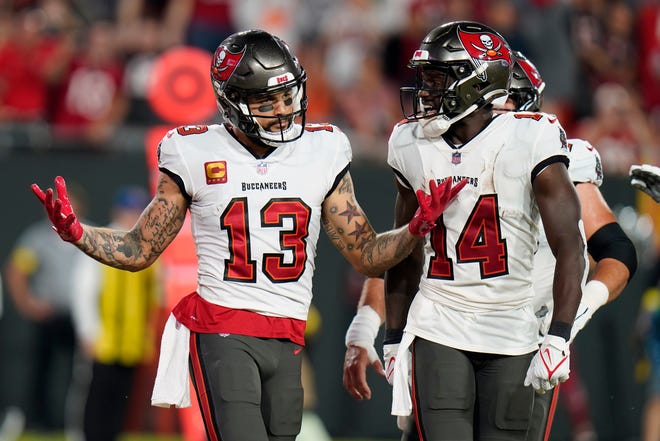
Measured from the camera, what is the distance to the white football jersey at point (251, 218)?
4754 millimetres

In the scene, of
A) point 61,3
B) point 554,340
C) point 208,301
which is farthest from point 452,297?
point 61,3

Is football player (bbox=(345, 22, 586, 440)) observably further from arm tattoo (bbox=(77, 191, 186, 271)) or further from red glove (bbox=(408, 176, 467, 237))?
arm tattoo (bbox=(77, 191, 186, 271))

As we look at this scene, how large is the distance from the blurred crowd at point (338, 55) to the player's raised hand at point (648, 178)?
16.8 ft

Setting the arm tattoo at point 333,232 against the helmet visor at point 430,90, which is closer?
the helmet visor at point 430,90

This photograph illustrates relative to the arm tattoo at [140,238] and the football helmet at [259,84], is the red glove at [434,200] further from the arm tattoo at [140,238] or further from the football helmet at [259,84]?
the arm tattoo at [140,238]

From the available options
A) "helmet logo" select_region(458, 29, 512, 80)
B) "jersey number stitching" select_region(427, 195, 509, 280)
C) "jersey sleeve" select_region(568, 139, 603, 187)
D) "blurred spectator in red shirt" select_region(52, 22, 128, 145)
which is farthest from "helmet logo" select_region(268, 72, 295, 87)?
"blurred spectator in red shirt" select_region(52, 22, 128, 145)

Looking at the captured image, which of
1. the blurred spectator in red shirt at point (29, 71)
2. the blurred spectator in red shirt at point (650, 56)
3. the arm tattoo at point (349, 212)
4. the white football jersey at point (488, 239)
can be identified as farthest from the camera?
the blurred spectator in red shirt at point (650, 56)

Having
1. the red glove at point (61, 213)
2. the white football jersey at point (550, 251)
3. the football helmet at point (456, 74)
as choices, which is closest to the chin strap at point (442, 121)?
the football helmet at point (456, 74)

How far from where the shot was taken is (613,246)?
5.09 metres

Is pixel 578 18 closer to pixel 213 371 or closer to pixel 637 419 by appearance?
pixel 637 419

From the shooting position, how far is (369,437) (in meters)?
10.1

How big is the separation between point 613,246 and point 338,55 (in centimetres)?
686

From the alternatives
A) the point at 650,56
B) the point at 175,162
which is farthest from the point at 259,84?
the point at 650,56

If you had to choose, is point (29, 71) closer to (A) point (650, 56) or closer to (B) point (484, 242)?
(A) point (650, 56)
